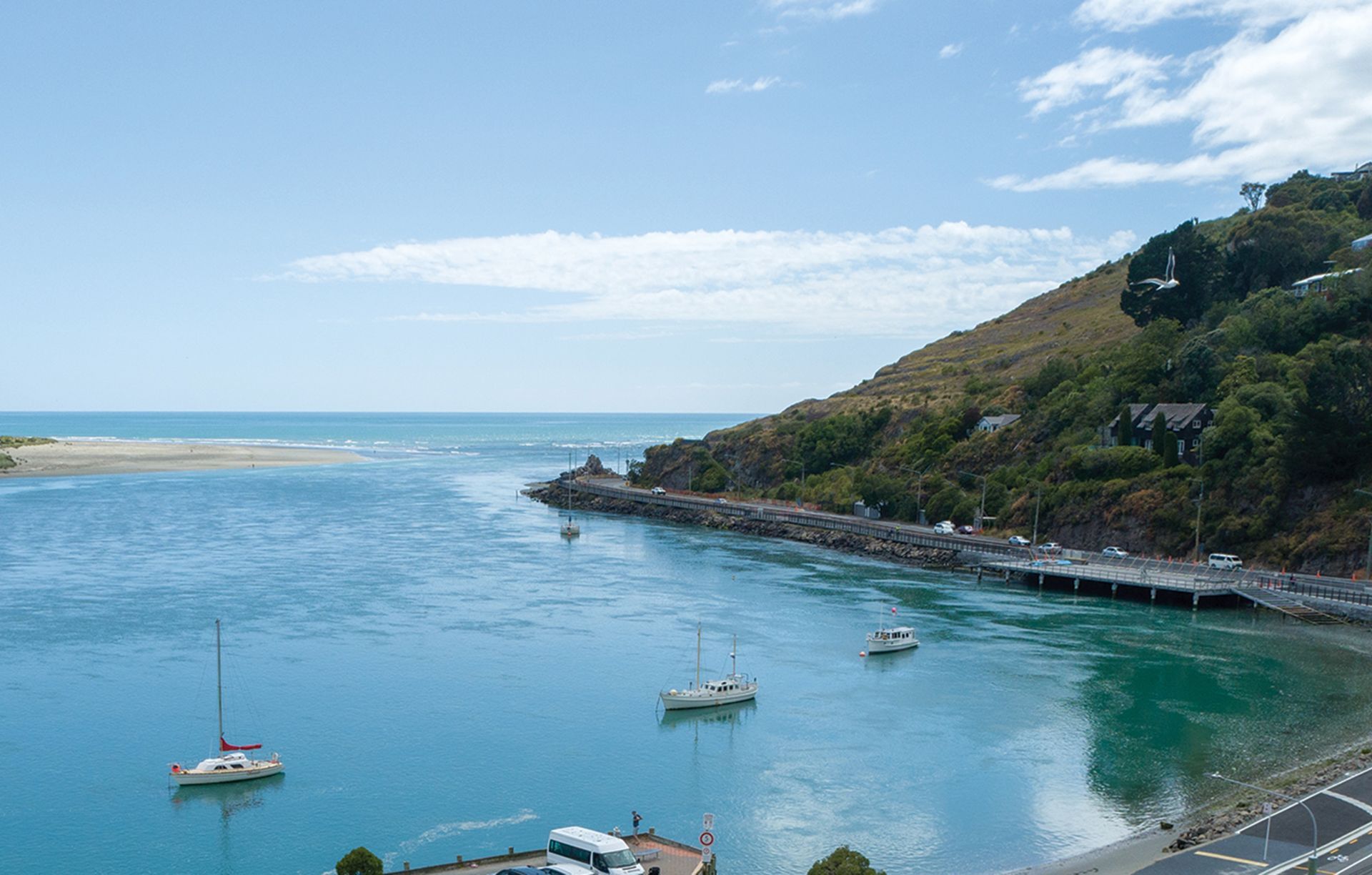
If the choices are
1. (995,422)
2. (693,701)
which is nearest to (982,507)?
(995,422)

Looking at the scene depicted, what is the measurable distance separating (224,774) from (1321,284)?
123194 millimetres

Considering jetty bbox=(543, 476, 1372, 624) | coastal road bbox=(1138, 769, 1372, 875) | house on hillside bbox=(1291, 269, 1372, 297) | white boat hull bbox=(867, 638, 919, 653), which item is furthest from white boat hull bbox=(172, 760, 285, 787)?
house on hillside bbox=(1291, 269, 1372, 297)

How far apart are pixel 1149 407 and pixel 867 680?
214 ft

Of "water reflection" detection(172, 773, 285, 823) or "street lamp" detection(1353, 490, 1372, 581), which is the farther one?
"street lamp" detection(1353, 490, 1372, 581)

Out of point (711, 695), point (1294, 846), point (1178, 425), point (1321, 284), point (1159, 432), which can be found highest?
point (1321, 284)

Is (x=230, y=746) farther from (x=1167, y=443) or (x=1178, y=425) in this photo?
(x=1178, y=425)

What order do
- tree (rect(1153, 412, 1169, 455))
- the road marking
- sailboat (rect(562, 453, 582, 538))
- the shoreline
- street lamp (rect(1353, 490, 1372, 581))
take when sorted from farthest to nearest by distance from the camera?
sailboat (rect(562, 453, 582, 538)) < tree (rect(1153, 412, 1169, 455)) < street lamp (rect(1353, 490, 1372, 581)) < the shoreline < the road marking

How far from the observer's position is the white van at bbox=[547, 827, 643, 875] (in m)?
33.1

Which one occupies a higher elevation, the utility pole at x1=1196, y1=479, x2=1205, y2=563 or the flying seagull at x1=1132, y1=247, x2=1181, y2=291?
the flying seagull at x1=1132, y1=247, x2=1181, y2=291

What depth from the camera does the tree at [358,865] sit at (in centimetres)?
3216

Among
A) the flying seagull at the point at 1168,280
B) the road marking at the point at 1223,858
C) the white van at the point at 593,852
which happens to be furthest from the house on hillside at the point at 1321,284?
the white van at the point at 593,852

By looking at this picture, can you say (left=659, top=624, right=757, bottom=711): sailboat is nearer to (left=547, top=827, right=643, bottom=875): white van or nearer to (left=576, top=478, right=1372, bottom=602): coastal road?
(left=547, top=827, right=643, bottom=875): white van

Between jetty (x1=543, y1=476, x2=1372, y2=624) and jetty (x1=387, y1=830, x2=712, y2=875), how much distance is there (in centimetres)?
6268

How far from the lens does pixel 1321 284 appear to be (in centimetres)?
12262
